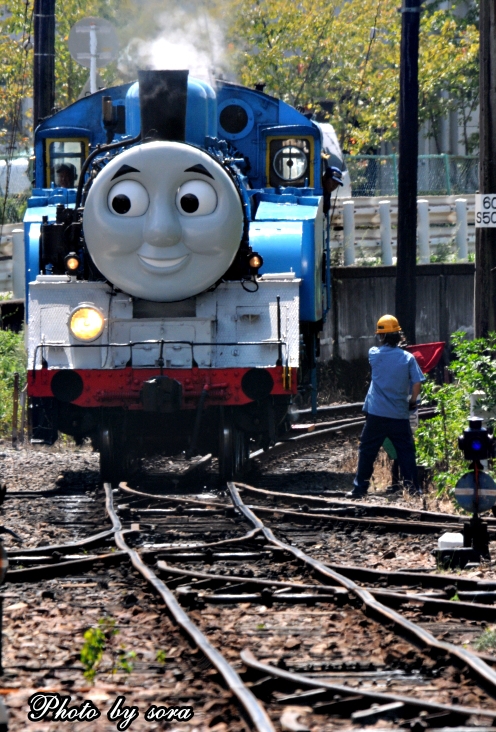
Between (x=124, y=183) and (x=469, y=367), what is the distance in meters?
3.62

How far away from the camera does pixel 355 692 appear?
5.05m

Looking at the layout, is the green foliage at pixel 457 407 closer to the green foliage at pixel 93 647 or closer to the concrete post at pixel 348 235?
the green foliage at pixel 93 647

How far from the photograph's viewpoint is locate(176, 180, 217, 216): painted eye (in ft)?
35.6

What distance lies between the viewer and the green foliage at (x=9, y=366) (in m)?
16.0

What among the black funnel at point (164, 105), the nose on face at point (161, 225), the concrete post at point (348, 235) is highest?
the black funnel at point (164, 105)

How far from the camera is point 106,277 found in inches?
439

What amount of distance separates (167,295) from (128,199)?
2.95 feet

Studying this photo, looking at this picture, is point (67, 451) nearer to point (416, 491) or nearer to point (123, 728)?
point (416, 491)

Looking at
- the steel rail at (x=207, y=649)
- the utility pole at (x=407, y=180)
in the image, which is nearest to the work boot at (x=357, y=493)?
the steel rail at (x=207, y=649)

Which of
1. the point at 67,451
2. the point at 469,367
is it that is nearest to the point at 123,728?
the point at 469,367

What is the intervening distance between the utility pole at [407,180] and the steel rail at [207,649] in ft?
30.2

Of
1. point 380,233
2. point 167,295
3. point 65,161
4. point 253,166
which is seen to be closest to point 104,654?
→ point 167,295

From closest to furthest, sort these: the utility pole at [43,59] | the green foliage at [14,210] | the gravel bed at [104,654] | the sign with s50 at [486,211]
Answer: the gravel bed at [104,654] < the sign with s50 at [486,211] < the utility pole at [43,59] < the green foliage at [14,210]

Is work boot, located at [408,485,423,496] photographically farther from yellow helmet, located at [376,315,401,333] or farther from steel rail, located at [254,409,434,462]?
steel rail, located at [254,409,434,462]
